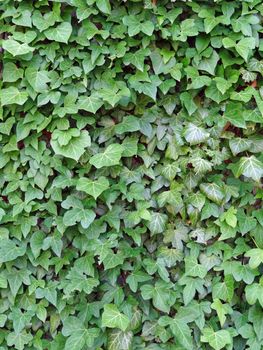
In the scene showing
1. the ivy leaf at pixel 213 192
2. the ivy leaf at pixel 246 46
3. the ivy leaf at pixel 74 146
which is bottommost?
the ivy leaf at pixel 213 192

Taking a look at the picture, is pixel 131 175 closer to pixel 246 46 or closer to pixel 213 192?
pixel 213 192

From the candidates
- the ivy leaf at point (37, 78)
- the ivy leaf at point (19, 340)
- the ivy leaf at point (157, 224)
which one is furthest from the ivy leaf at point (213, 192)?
the ivy leaf at point (19, 340)

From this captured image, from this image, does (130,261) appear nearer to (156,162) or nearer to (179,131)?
(156,162)

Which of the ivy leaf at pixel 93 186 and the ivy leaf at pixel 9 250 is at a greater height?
the ivy leaf at pixel 93 186

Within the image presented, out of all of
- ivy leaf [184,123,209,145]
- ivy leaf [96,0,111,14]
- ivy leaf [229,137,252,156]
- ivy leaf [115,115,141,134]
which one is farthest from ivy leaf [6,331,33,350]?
ivy leaf [96,0,111,14]

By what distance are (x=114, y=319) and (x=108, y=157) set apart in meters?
0.77

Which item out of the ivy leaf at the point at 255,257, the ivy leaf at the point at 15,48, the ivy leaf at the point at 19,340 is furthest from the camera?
the ivy leaf at the point at 19,340

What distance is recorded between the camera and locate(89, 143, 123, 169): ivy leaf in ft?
6.66

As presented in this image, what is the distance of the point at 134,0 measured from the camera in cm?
204

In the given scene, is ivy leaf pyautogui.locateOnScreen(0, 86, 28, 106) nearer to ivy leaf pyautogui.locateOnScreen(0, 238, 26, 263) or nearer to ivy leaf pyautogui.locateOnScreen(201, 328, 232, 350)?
ivy leaf pyautogui.locateOnScreen(0, 238, 26, 263)

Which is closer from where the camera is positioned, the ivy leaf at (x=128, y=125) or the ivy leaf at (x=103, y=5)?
the ivy leaf at (x=103, y=5)

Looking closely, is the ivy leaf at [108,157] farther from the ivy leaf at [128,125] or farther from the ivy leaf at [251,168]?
the ivy leaf at [251,168]

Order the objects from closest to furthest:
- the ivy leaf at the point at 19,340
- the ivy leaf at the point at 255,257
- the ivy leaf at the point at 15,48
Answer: the ivy leaf at the point at 15,48
the ivy leaf at the point at 255,257
the ivy leaf at the point at 19,340

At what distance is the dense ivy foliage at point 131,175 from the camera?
6.78 feet
